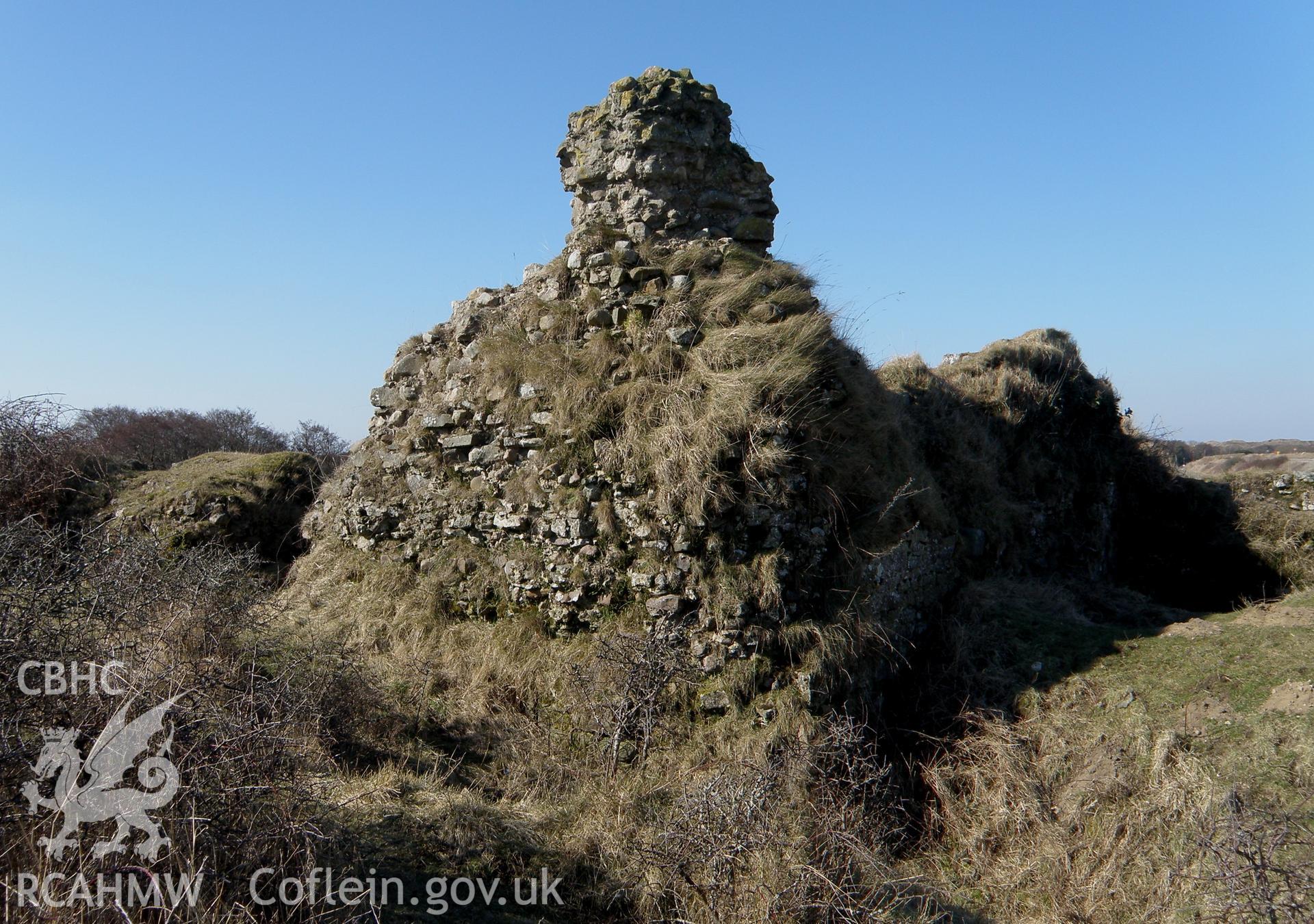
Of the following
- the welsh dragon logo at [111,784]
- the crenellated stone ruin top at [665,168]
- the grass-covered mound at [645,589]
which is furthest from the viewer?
the crenellated stone ruin top at [665,168]

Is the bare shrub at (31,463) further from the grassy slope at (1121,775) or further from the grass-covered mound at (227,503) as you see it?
the grassy slope at (1121,775)

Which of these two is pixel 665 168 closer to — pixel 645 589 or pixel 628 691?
pixel 645 589

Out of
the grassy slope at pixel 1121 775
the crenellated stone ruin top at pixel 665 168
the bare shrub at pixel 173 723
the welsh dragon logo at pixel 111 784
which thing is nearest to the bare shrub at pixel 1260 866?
the grassy slope at pixel 1121 775

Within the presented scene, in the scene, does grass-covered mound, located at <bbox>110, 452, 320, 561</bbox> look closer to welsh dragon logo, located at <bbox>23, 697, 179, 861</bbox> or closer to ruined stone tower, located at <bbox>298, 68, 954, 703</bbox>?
ruined stone tower, located at <bbox>298, 68, 954, 703</bbox>

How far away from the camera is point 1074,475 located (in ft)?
39.1

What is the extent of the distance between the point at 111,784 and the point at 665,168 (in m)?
6.85

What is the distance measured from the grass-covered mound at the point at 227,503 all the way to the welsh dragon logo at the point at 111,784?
622 cm

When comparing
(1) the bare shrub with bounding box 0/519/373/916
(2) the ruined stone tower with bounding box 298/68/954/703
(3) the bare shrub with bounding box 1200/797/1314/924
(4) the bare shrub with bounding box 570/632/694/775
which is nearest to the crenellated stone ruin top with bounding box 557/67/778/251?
(2) the ruined stone tower with bounding box 298/68/954/703

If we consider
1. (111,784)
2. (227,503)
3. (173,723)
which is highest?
(227,503)

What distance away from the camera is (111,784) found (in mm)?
3410

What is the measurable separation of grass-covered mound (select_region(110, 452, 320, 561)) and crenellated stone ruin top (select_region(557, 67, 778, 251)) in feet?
16.8

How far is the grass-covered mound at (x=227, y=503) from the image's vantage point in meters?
9.65

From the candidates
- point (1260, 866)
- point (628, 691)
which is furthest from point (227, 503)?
point (1260, 866)

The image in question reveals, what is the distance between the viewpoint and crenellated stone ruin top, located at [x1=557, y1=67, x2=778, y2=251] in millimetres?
8258
